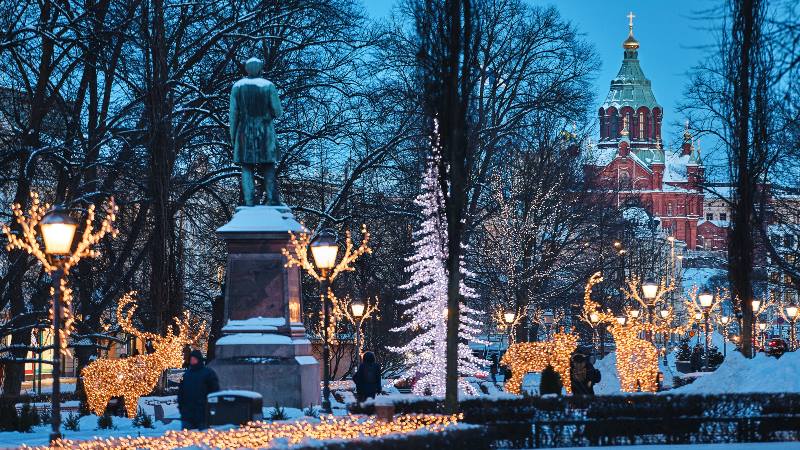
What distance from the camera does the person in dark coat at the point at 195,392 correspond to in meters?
18.1

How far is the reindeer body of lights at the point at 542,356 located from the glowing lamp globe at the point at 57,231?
15777 mm

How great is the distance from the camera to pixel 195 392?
18.1 meters

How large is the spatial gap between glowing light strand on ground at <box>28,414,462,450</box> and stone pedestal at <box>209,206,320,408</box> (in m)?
4.99

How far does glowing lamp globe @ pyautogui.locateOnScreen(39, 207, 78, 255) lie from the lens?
16.0 meters

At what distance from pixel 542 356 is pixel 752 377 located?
6536mm

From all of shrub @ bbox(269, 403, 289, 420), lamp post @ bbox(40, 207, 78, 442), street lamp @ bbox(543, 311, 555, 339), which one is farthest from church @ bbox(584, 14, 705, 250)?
lamp post @ bbox(40, 207, 78, 442)

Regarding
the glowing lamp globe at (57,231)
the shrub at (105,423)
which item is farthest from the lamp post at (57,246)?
the shrub at (105,423)

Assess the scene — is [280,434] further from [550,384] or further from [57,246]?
[550,384]

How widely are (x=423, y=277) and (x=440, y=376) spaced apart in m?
2.39

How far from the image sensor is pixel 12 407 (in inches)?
924

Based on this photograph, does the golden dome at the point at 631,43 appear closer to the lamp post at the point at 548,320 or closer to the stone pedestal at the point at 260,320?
the lamp post at the point at 548,320

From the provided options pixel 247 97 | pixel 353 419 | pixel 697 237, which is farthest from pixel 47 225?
pixel 697 237

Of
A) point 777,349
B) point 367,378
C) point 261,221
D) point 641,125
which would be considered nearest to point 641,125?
point 641,125

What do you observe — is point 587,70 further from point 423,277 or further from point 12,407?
point 12,407
